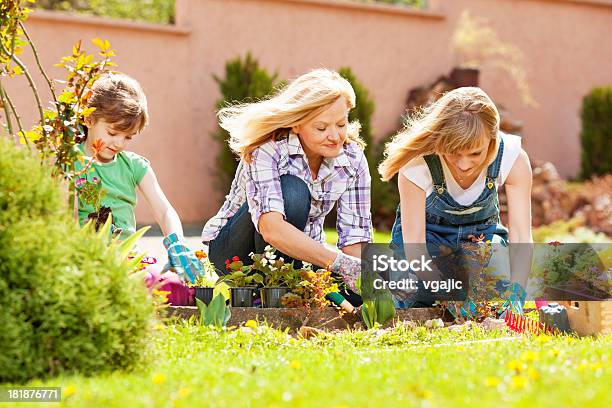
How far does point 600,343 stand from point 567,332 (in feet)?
2.39

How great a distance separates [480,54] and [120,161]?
375 inches

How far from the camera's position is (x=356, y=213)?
4.55m

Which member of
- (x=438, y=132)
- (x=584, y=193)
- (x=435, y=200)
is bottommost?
(x=584, y=193)

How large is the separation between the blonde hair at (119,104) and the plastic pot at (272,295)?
125 cm

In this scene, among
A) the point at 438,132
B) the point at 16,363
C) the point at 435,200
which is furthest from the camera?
the point at 435,200

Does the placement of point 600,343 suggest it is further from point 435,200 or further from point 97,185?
point 97,185

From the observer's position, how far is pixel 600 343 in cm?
347

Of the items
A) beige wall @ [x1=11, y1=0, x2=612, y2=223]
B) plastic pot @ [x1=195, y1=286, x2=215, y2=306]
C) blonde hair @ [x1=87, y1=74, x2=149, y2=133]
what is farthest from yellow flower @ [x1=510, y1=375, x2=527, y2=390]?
beige wall @ [x1=11, y1=0, x2=612, y2=223]

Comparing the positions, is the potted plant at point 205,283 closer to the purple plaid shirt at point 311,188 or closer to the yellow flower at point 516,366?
the purple plaid shirt at point 311,188

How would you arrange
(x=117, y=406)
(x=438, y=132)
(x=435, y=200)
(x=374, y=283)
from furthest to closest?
(x=435, y=200) < (x=438, y=132) < (x=374, y=283) < (x=117, y=406)

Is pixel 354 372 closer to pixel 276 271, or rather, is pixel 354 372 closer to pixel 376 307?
pixel 376 307

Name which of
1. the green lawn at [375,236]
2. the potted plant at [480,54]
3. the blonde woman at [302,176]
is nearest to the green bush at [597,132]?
the potted plant at [480,54]

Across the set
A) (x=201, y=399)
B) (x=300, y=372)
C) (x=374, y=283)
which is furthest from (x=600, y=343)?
(x=201, y=399)

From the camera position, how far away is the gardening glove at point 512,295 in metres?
4.16
